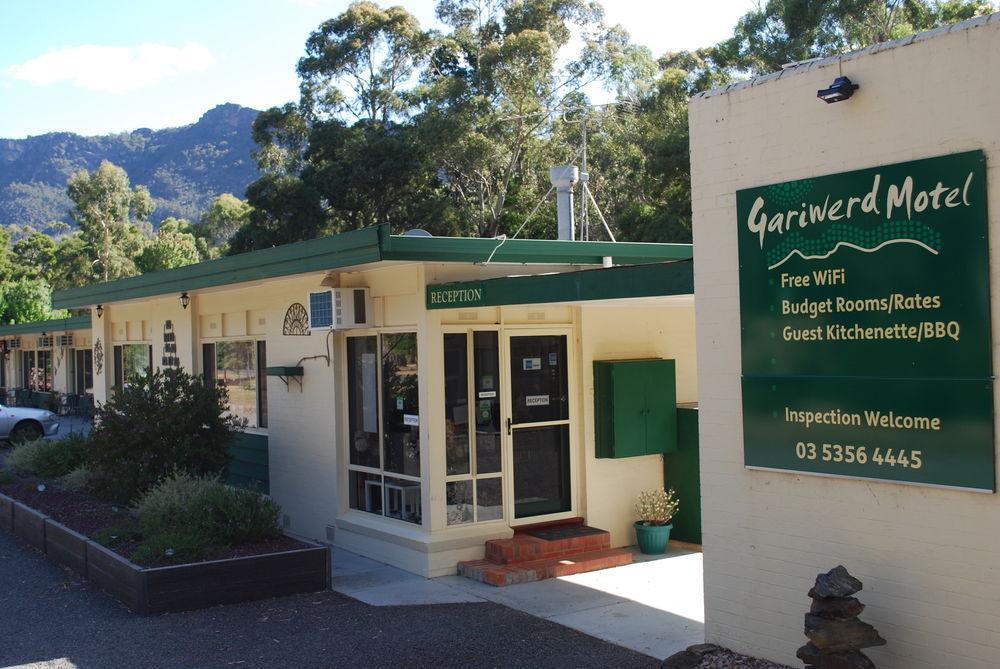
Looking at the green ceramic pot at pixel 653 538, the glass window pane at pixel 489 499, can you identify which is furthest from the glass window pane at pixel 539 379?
the green ceramic pot at pixel 653 538

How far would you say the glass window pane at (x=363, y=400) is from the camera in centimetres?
1079

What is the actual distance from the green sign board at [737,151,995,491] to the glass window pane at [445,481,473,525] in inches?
165

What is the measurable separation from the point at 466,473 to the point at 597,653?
3.14 metres

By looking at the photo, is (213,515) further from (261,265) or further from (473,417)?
(261,265)

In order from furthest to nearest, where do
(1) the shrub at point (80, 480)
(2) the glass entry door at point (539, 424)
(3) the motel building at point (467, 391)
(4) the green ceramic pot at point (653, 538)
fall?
1. (1) the shrub at point (80, 480)
2. (4) the green ceramic pot at point (653, 538)
3. (2) the glass entry door at point (539, 424)
4. (3) the motel building at point (467, 391)

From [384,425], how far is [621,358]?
2.62m

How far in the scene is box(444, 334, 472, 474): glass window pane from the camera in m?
9.96

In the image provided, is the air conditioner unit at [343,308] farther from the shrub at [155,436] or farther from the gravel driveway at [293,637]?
the gravel driveway at [293,637]

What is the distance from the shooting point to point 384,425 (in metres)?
10.6

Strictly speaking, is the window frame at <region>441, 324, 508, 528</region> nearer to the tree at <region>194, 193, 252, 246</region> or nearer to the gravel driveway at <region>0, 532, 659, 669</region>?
the gravel driveway at <region>0, 532, 659, 669</region>

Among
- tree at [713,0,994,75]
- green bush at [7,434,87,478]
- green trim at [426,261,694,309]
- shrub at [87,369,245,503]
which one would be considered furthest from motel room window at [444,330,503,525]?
tree at [713,0,994,75]

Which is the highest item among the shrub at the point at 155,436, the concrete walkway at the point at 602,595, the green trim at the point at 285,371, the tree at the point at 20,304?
the tree at the point at 20,304

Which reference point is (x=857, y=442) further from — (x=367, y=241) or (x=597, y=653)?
(x=367, y=241)

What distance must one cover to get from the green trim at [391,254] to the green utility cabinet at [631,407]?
3.88 ft
